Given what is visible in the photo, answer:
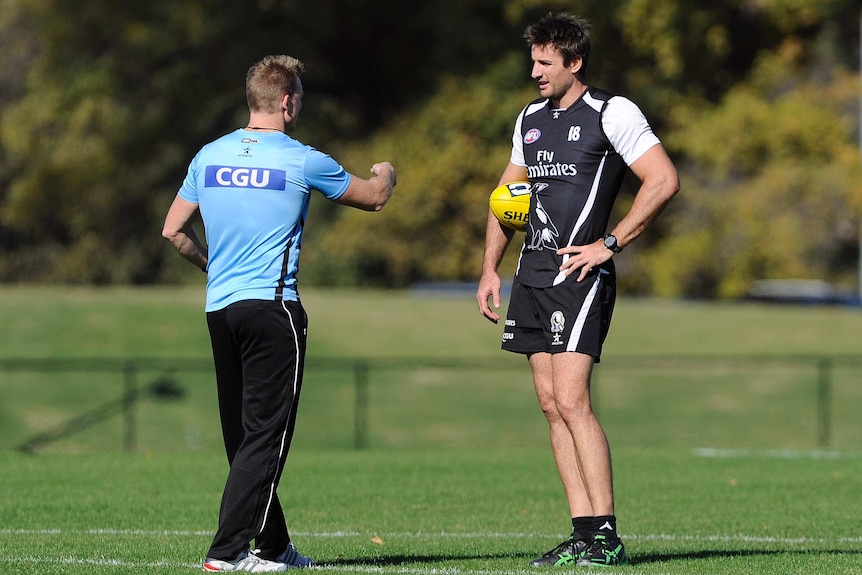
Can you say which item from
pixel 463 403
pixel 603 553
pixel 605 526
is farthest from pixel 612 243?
pixel 463 403

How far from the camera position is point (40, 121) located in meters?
36.7

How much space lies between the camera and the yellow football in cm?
709

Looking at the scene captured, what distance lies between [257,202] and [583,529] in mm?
2158

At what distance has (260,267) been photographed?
6.36m

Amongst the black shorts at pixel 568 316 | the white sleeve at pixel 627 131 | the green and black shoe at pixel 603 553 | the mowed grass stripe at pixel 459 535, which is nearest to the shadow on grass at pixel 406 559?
the green and black shoe at pixel 603 553

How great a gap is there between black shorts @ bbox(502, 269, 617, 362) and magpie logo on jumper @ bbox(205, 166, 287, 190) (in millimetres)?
1352

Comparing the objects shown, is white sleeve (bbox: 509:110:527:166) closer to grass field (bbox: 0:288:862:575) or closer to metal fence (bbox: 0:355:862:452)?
grass field (bbox: 0:288:862:575)

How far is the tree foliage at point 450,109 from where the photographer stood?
106ft

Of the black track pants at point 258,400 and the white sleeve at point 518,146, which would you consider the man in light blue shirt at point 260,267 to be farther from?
the white sleeve at point 518,146

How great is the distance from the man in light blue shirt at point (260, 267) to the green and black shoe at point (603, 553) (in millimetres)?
1400

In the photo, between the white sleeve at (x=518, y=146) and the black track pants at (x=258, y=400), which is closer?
the black track pants at (x=258, y=400)

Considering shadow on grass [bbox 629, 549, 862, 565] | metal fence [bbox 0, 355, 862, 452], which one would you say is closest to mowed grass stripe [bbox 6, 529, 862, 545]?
shadow on grass [bbox 629, 549, 862, 565]

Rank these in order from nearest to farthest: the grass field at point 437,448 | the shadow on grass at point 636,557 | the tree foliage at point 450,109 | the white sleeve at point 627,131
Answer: the white sleeve at point 627,131
the shadow on grass at point 636,557
the grass field at point 437,448
the tree foliage at point 450,109

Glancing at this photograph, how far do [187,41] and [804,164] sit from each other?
1520cm
